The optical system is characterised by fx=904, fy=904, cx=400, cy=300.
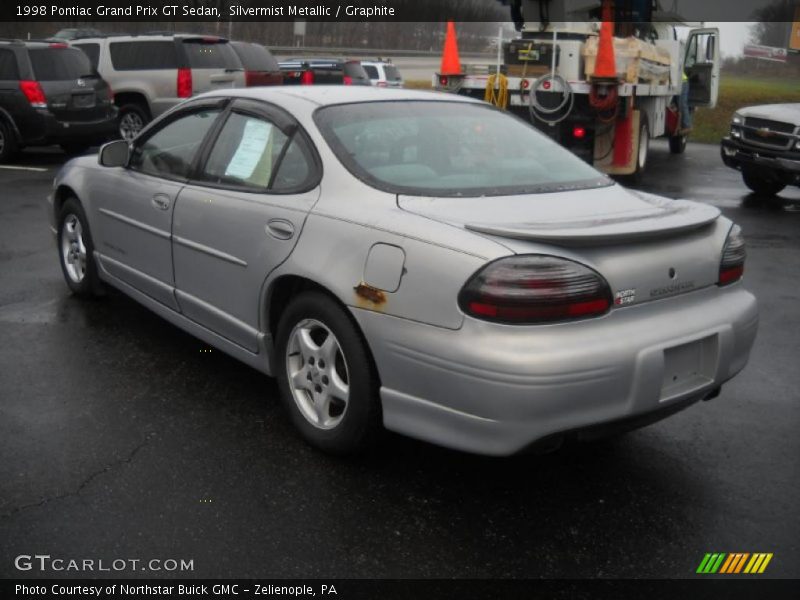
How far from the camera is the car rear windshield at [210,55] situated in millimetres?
15906

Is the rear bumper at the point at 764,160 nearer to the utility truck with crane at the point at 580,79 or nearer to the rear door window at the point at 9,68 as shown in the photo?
the utility truck with crane at the point at 580,79

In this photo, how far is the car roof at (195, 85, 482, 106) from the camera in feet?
14.1

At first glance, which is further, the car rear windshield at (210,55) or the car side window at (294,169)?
the car rear windshield at (210,55)

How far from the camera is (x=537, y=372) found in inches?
119

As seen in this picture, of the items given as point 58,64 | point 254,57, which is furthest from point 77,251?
point 254,57

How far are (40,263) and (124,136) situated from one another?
371 inches

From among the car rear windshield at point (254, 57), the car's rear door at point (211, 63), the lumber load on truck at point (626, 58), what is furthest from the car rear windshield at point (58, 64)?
the lumber load on truck at point (626, 58)

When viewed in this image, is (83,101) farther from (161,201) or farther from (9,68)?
(161,201)

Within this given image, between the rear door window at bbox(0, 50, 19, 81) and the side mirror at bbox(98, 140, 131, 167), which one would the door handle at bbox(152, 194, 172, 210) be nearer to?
the side mirror at bbox(98, 140, 131, 167)

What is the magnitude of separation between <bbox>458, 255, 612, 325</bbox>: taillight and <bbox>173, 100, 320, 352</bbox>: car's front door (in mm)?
1013

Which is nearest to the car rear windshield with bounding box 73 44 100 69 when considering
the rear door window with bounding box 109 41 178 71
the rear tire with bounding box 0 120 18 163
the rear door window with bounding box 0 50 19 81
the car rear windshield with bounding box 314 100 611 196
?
the rear door window with bounding box 109 41 178 71

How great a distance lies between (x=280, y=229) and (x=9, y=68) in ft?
37.4

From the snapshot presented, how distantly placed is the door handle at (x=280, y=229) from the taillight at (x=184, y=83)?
12.5m

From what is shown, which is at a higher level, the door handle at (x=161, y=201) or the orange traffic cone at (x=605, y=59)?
the orange traffic cone at (x=605, y=59)
